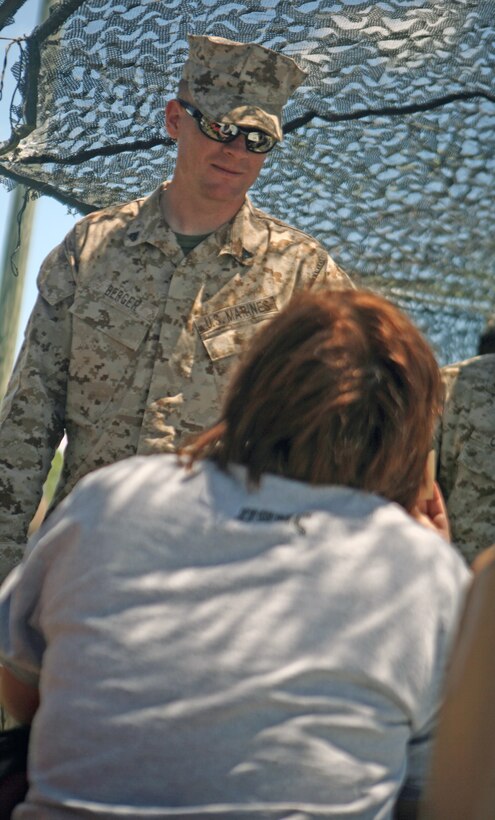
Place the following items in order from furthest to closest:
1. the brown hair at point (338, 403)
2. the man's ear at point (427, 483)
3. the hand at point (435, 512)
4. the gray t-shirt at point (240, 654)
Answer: the hand at point (435, 512) < the man's ear at point (427, 483) < the brown hair at point (338, 403) < the gray t-shirt at point (240, 654)

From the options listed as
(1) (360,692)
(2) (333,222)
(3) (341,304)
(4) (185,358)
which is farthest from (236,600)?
(2) (333,222)

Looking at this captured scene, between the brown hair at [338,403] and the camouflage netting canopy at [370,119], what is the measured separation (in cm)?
271

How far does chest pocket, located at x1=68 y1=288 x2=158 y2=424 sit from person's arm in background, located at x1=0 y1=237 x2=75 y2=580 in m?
0.04

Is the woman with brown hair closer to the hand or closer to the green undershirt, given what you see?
the hand

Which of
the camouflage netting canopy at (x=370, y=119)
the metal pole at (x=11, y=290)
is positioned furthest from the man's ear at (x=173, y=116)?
the metal pole at (x=11, y=290)

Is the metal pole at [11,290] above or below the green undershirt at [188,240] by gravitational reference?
below

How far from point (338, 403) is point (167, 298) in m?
1.68

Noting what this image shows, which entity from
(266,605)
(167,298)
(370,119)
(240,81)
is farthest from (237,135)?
(266,605)

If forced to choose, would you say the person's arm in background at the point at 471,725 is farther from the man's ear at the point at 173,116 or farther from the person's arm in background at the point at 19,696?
the man's ear at the point at 173,116

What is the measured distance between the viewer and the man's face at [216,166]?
10.1 ft

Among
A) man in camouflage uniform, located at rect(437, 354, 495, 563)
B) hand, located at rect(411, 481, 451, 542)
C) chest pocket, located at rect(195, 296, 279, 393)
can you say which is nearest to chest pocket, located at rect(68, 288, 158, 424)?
chest pocket, located at rect(195, 296, 279, 393)

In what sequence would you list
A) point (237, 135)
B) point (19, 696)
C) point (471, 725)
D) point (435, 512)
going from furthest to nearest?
point (237, 135) < point (435, 512) < point (19, 696) < point (471, 725)

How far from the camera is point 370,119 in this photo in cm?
442

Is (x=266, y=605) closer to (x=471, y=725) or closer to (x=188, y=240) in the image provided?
(x=471, y=725)
